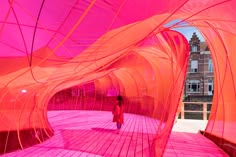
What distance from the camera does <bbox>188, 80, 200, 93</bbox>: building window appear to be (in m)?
34.2

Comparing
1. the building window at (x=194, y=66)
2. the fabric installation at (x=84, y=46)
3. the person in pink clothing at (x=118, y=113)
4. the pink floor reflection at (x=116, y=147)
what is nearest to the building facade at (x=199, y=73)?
the building window at (x=194, y=66)

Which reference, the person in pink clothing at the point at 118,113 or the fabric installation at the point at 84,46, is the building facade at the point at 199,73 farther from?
the fabric installation at the point at 84,46

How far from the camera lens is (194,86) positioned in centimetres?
3450

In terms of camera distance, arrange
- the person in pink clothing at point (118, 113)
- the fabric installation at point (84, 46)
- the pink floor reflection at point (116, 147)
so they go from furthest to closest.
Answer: the person in pink clothing at point (118, 113)
the pink floor reflection at point (116, 147)
the fabric installation at point (84, 46)

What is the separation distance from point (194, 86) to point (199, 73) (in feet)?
5.09

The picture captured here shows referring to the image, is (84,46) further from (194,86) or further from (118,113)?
(194,86)

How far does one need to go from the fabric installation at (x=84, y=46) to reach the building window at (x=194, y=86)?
77.5 ft

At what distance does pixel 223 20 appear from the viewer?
5789 millimetres

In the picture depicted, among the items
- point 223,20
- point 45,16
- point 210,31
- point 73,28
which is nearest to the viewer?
point 45,16

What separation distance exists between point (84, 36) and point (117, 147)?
4.23m

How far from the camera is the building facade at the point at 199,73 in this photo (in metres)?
33.7

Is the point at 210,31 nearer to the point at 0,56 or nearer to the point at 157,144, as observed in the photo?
the point at 157,144

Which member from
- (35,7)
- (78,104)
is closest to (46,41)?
(35,7)

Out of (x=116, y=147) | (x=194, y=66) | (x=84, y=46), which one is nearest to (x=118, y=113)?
(x=116, y=147)
